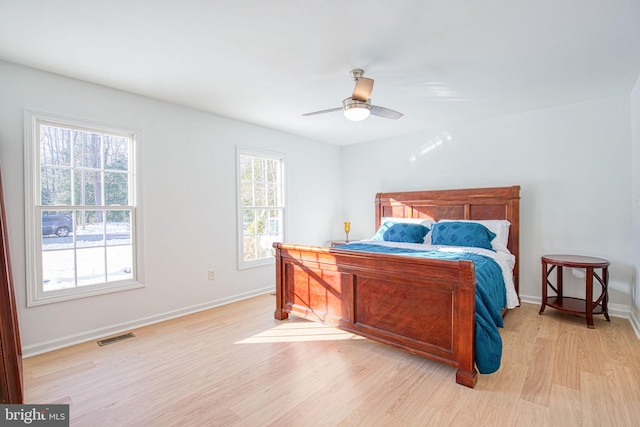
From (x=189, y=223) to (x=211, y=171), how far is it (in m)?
0.70

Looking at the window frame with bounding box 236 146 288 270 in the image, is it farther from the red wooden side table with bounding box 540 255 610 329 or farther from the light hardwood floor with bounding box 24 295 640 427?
the red wooden side table with bounding box 540 255 610 329

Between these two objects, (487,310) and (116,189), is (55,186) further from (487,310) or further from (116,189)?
(487,310)

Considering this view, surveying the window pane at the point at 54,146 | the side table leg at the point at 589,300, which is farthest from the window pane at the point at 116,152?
the side table leg at the point at 589,300

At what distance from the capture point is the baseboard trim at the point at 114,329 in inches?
106

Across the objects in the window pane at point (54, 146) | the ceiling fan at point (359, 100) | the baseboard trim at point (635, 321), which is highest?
the ceiling fan at point (359, 100)

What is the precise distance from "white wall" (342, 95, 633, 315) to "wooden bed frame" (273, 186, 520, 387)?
292mm

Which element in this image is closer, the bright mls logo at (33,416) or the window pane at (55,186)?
the bright mls logo at (33,416)

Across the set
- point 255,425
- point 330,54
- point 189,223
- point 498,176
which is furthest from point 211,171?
point 498,176

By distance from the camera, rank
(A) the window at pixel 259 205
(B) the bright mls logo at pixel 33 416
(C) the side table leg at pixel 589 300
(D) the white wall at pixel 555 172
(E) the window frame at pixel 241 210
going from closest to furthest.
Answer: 1. (B) the bright mls logo at pixel 33 416
2. (C) the side table leg at pixel 589 300
3. (D) the white wall at pixel 555 172
4. (E) the window frame at pixel 241 210
5. (A) the window at pixel 259 205

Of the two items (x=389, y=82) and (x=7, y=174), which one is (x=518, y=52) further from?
(x=7, y=174)

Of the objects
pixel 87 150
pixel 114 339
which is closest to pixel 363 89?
pixel 87 150

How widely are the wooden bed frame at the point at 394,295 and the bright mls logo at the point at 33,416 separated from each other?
6.23ft

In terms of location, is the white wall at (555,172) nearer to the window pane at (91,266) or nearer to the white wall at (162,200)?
the white wall at (162,200)

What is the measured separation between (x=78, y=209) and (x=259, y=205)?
2135mm
